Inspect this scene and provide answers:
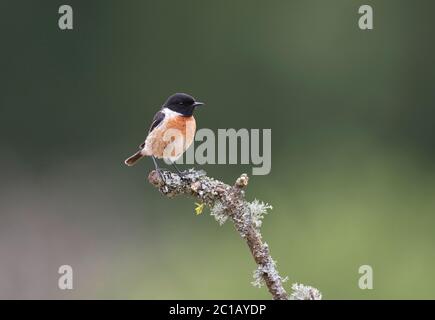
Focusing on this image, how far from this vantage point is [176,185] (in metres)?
2.72

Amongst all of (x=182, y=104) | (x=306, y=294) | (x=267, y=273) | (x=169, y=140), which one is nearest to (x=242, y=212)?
(x=267, y=273)

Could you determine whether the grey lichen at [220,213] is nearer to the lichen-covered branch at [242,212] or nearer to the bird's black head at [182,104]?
the lichen-covered branch at [242,212]

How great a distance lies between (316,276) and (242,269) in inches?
33.6

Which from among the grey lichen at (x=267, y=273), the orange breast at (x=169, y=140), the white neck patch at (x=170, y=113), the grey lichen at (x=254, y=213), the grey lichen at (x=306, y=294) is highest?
the white neck patch at (x=170, y=113)

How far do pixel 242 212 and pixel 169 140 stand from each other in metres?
1.36

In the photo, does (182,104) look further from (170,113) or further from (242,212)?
(242,212)

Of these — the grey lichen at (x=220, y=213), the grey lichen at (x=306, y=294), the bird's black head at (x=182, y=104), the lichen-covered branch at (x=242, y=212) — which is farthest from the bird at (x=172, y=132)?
the grey lichen at (x=306, y=294)

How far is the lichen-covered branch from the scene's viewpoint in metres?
2.25

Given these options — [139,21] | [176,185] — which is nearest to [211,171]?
[139,21]

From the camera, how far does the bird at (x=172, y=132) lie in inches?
146

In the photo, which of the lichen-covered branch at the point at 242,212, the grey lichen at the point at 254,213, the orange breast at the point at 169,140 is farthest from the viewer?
the orange breast at the point at 169,140

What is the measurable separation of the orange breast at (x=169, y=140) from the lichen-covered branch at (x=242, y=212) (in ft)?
3.18

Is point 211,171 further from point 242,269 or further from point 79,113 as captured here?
point 79,113

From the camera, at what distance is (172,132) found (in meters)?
3.76
